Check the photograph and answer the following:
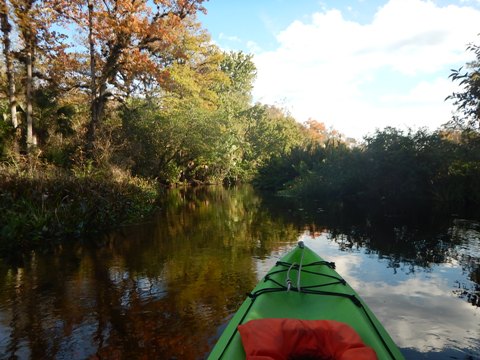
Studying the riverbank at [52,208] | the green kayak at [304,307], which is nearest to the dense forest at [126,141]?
the riverbank at [52,208]

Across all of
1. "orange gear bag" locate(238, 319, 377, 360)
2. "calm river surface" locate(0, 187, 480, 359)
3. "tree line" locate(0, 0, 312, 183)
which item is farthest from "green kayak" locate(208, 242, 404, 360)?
"tree line" locate(0, 0, 312, 183)

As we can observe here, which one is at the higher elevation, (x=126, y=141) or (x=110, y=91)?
(x=110, y=91)

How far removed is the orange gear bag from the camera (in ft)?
8.79

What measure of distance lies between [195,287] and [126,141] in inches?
593

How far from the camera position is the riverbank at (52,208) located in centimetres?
847

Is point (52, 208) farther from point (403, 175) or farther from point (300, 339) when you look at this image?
point (403, 175)

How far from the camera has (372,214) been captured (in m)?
15.1

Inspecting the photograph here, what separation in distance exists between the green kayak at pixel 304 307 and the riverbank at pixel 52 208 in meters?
6.56

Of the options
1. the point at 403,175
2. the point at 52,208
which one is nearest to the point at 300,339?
the point at 52,208

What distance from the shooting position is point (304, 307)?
3.87 m

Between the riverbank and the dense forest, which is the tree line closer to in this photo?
the dense forest

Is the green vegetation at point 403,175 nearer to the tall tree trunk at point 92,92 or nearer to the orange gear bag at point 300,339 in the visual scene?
the tall tree trunk at point 92,92

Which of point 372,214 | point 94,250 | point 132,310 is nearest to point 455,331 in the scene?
point 132,310

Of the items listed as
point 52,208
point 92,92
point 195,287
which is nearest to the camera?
point 195,287
